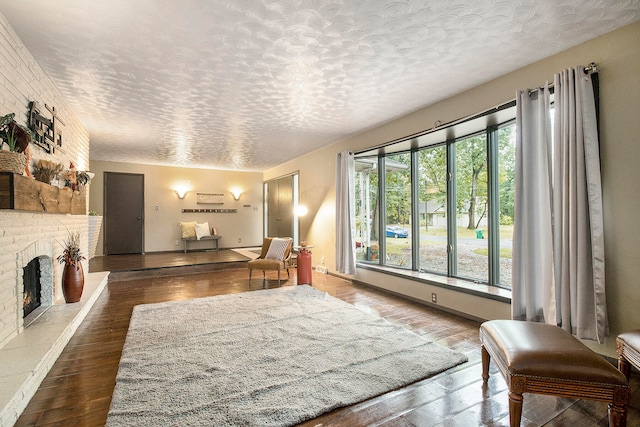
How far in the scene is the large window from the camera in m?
3.42

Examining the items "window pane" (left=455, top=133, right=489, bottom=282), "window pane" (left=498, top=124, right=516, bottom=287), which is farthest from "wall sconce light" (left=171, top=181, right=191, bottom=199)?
"window pane" (left=498, top=124, right=516, bottom=287)

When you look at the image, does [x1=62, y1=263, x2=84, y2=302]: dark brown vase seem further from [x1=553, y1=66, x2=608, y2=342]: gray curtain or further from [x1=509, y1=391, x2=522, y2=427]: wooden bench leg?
[x1=553, y1=66, x2=608, y2=342]: gray curtain

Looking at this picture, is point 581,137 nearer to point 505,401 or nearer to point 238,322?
point 505,401

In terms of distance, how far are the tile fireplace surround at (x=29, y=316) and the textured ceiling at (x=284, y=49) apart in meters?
1.45

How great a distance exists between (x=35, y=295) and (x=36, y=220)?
3.01 feet

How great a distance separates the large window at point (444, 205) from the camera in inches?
135

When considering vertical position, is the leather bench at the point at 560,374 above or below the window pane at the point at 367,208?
below

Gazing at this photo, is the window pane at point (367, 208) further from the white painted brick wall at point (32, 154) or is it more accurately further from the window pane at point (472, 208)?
the white painted brick wall at point (32, 154)

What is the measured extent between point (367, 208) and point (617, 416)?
13.4ft

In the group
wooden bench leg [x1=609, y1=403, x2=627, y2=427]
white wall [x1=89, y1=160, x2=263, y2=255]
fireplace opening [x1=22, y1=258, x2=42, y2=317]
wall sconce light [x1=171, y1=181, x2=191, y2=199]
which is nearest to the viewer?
wooden bench leg [x1=609, y1=403, x2=627, y2=427]

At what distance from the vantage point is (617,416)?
143cm

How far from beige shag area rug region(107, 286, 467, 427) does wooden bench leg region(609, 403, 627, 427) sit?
0.96 m

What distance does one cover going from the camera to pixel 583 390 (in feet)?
4.78

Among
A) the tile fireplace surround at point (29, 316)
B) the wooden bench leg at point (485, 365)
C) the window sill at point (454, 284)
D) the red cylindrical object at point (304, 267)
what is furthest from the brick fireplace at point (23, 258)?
the window sill at point (454, 284)
